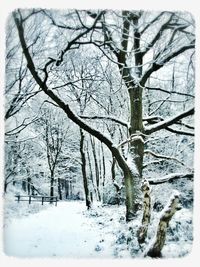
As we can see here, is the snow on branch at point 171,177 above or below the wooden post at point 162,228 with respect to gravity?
above

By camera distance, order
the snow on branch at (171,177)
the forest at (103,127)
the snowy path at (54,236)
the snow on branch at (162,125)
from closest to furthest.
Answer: the snowy path at (54,236) < the forest at (103,127) < the snow on branch at (171,177) < the snow on branch at (162,125)

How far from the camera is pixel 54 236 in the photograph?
382 cm

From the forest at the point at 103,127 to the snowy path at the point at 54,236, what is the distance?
13 mm

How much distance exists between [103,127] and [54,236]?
1.27 m

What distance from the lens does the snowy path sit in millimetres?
3744

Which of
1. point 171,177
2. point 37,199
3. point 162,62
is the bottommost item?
point 37,199

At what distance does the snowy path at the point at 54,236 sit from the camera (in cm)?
374

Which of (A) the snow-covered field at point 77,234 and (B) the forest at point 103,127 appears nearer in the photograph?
(A) the snow-covered field at point 77,234

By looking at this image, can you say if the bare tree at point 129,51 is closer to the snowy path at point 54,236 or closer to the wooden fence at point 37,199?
the snowy path at point 54,236

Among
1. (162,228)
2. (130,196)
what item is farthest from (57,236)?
(162,228)

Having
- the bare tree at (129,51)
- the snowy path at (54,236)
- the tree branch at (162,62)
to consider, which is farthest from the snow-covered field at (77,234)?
the tree branch at (162,62)

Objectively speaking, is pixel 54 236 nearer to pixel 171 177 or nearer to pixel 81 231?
pixel 81 231

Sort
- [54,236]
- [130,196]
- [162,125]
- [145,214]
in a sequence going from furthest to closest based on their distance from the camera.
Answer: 1. [162,125]
2. [130,196]
3. [145,214]
4. [54,236]

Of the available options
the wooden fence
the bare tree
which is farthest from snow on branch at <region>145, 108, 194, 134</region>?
the wooden fence
